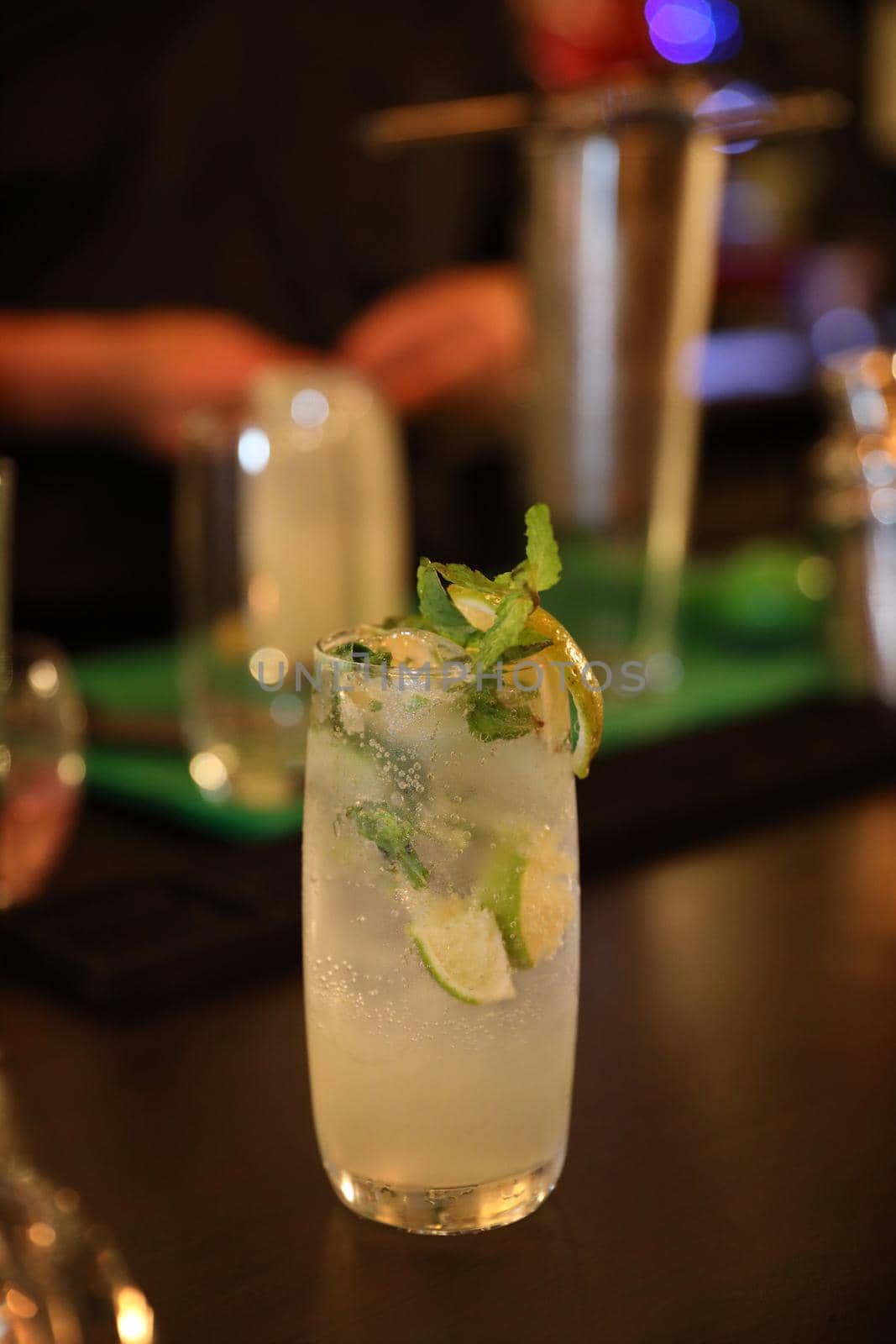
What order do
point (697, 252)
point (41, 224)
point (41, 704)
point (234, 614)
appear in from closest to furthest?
point (41, 704) → point (234, 614) → point (697, 252) → point (41, 224)

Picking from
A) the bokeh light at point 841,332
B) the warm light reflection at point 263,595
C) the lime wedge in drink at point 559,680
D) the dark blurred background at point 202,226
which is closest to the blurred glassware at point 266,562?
the warm light reflection at point 263,595

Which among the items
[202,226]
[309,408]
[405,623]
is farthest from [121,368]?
[405,623]

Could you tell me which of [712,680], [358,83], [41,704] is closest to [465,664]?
[41,704]

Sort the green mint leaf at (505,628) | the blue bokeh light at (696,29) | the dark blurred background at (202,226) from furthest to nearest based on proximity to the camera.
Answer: the blue bokeh light at (696,29), the dark blurred background at (202,226), the green mint leaf at (505,628)

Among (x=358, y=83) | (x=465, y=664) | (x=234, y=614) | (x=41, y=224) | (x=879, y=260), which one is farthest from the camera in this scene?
(x=879, y=260)

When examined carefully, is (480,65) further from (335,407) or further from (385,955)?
(385,955)

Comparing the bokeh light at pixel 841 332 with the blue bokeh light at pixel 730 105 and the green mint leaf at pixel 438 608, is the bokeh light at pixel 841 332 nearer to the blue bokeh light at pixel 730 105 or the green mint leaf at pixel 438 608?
the blue bokeh light at pixel 730 105

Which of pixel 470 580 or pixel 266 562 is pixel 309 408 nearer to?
pixel 266 562
